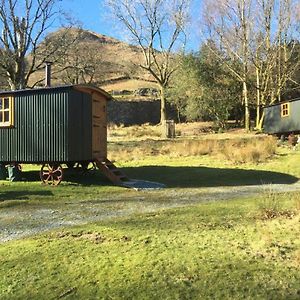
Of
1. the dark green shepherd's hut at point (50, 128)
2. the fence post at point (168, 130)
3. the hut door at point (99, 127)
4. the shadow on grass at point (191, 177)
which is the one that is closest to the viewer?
the dark green shepherd's hut at point (50, 128)

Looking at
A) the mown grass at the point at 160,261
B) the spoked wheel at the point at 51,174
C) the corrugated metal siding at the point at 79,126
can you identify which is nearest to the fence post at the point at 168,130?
the corrugated metal siding at the point at 79,126

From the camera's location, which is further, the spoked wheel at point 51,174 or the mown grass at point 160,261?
the spoked wheel at point 51,174

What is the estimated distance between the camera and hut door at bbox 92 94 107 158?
47.2 ft

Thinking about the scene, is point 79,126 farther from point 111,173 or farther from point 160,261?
point 160,261

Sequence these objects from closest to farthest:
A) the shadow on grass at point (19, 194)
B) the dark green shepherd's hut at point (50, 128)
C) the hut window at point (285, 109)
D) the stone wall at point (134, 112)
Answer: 1. the shadow on grass at point (19, 194)
2. the dark green shepherd's hut at point (50, 128)
3. the hut window at point (285, 109)
4. the stone wall at point (134, 112)

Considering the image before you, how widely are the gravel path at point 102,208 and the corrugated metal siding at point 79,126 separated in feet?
7.74

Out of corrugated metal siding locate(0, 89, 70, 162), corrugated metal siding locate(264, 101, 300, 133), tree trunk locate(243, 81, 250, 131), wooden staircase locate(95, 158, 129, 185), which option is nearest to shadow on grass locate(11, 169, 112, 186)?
wooden staircase locate(95, 158, 129, 185)

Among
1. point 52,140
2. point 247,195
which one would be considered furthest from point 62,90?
point 247,195

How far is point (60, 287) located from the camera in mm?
5125

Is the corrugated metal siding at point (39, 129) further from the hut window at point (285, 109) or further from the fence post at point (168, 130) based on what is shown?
the hut window at point (285, 109)

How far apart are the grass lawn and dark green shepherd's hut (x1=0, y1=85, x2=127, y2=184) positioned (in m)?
3.43

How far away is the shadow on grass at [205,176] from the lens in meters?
14.2

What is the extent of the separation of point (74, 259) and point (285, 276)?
2.62 meters

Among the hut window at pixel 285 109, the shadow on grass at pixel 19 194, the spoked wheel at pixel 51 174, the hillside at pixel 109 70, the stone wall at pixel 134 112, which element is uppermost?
the hillside at pixel 109 70
